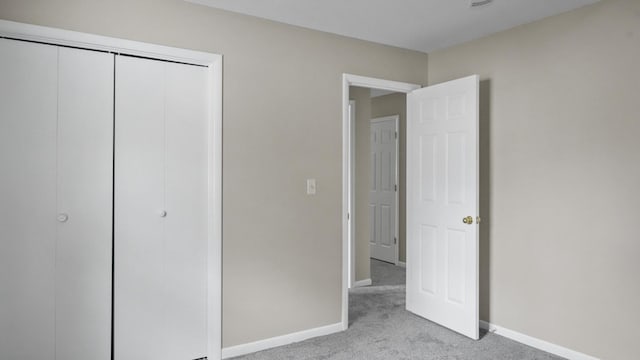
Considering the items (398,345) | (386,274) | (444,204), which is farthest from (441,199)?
(386,274)

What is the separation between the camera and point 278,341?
3.12 meters

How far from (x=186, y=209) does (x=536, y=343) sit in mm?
2770

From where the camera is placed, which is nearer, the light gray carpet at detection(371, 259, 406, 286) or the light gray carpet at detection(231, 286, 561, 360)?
the light gray carpet at detection(231, 286, 561, 360)

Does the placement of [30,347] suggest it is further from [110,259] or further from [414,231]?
Answer: [414,231]

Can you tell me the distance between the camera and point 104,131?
2.55m

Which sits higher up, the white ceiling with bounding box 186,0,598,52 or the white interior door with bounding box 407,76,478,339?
the white ceiling with bounding box 186,0,598,52

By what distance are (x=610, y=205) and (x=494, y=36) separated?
62.9 inches

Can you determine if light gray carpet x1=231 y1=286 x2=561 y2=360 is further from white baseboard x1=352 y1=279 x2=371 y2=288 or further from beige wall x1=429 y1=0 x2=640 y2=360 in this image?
white baseboard x1=352 y1=279 x2=371 y2=288

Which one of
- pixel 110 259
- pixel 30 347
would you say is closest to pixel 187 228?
pixel 110 259

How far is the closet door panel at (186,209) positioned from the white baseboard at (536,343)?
7.58ft

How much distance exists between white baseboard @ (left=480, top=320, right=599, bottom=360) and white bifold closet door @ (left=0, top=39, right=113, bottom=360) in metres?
2.90

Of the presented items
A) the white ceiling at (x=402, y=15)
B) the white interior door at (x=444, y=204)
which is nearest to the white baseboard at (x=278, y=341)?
the white interior door at (x=444, y=204)

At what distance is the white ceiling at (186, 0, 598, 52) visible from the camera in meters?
2.77

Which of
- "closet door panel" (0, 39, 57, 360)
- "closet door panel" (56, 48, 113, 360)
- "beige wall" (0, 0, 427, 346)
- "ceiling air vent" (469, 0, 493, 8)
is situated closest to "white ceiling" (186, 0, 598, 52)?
"ceiling air vent" (469, 0, 493, 8)
